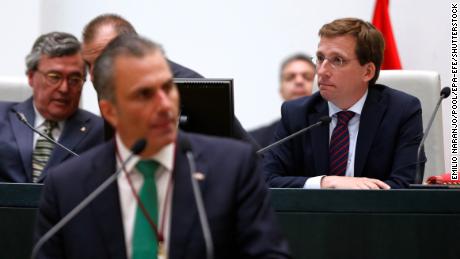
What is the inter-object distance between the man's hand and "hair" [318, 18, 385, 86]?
0.61 meters

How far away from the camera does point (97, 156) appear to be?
240cm

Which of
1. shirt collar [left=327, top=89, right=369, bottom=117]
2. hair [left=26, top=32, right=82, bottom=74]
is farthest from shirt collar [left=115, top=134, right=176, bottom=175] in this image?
hair [left=26, top=32, right=82, bottom=74]

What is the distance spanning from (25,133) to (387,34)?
2309 millimetres

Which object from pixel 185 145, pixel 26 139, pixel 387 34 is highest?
pixel 185 145

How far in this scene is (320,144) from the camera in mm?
3680

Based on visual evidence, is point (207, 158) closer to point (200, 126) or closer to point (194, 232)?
point (194, 232)

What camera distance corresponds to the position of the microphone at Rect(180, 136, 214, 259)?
6.88 feet

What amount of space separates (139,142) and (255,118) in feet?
11.6

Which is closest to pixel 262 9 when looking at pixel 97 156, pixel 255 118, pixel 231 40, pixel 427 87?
pixel 231 40

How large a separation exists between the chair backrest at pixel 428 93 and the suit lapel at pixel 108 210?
81.3 inches

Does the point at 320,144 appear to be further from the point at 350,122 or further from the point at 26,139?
the point at 26,139

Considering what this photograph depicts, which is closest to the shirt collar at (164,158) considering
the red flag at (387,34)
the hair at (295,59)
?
the red flag at (387,34)

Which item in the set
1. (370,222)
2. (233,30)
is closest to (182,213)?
(370,222)

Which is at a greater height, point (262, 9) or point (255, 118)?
point (262, 9)
